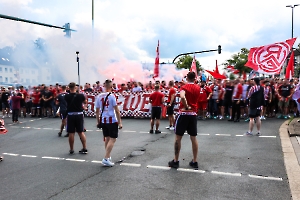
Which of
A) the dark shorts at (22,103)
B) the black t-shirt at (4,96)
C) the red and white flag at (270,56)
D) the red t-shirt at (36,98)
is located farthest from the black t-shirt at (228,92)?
the black t-shirt at (4,96)

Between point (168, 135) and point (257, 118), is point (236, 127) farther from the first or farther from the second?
point (168, 135)

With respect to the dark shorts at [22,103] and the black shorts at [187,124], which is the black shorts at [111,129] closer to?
the black shorts at [187,124]

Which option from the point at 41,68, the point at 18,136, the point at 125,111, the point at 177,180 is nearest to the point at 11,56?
the point at 41,68

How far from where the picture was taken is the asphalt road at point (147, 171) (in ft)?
15.1

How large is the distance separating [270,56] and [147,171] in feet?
28.3

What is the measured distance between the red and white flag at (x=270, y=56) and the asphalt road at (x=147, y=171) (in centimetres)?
363

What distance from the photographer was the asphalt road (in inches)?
181

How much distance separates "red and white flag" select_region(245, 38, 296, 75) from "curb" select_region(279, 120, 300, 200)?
3.68 m

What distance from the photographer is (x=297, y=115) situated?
13.7 metres

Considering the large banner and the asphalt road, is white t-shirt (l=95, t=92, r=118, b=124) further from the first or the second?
the large banner

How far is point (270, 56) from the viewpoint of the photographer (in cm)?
1204

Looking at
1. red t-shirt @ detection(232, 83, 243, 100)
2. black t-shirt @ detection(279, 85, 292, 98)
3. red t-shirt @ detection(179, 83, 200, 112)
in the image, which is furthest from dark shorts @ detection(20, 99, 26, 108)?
red t-shirt @ detection(179, 83, 200, 112)

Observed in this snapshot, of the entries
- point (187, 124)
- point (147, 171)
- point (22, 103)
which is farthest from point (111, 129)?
point (22, 103)

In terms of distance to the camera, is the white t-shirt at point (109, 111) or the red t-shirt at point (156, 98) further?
the red t-shirt at point (156, 98)
